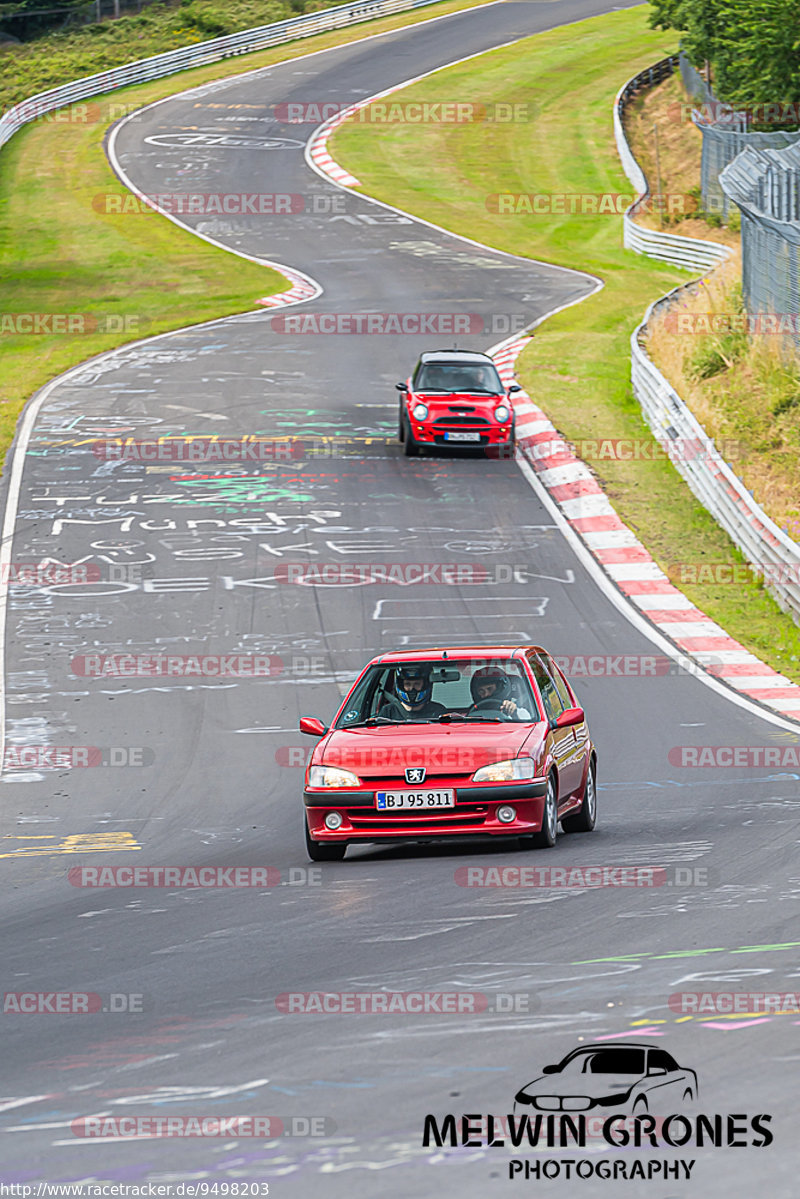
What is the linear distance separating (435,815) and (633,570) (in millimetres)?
12001

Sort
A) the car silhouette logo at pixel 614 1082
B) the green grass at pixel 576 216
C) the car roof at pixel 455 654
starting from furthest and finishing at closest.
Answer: the green grass at pixel 576 216 → the car roof at pixel 455 654 → the car silhouette logo at pixel 614 1082

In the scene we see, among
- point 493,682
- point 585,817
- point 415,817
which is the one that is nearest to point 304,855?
point 415,817

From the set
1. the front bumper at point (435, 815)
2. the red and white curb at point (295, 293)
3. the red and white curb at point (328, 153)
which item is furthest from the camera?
the red and white curb at point (328, 153)

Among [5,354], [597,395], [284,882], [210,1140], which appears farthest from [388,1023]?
[5,354]

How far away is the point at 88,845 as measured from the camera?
11.5m

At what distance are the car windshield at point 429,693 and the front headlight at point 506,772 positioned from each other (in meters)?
0.75

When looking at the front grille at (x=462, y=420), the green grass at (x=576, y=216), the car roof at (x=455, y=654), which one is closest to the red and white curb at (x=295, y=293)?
the green grass at (x=576, y=216)

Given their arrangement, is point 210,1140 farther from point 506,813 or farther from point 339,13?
point 339,13

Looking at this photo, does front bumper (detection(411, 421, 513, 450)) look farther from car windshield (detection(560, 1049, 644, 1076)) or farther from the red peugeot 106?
car windshield (detection(560, 1049, 644, 1076))

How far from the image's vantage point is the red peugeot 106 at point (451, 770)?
10.2 metres

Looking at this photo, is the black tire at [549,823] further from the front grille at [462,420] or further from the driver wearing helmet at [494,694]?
the front grille at [462,420]

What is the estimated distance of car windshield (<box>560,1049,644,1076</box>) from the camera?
5.79 m

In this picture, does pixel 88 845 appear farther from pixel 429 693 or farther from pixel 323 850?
pixel 429 693

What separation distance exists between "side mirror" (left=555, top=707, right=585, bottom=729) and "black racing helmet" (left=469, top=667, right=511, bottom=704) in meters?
0.42
